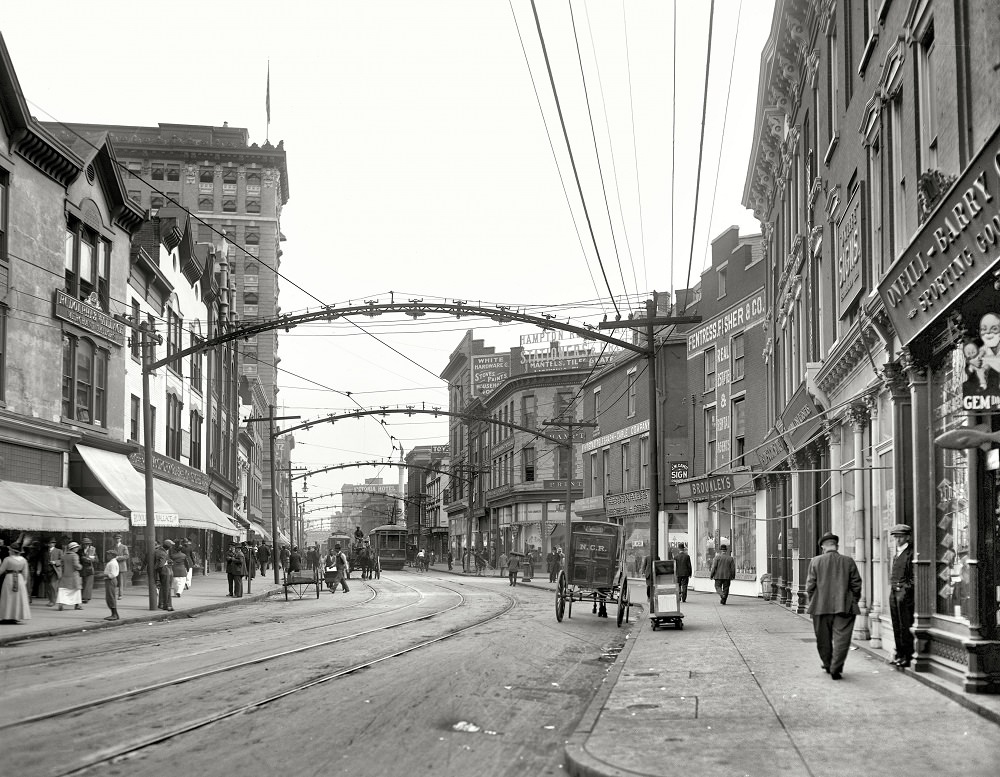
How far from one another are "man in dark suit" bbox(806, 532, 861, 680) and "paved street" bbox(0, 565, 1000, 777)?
0.31 meters

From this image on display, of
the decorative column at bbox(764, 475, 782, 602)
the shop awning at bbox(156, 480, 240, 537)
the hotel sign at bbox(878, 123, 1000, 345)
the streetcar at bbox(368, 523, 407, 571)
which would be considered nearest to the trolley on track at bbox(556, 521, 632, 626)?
the decorative column at bbox(764, 475, 782, 602)

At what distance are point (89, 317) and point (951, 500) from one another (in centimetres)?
2458

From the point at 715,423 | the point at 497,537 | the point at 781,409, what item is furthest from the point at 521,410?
the point at 781,409

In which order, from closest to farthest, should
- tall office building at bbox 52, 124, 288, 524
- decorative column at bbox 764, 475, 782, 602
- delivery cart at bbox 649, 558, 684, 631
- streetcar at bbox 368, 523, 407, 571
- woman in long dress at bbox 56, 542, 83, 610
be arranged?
delivery cart at bbox 649, 558, 684, 631 → woman in long dress at bbox 56, 542, 83, 610 → decorative column at bbox 764, 475, 782, 602 → streetcar at bbox 368, 523, 407, 571 → tall office building at bbox 52, 124, 288, 524

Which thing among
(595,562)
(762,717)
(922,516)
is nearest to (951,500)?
(922,516)

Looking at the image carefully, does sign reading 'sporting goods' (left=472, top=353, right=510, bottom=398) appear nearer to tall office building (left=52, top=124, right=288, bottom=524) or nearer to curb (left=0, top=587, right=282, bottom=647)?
tall office building (left=52, top=124, right=288, bottom=524)

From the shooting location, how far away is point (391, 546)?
78062 millimetres

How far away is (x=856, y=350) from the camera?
1678 cm

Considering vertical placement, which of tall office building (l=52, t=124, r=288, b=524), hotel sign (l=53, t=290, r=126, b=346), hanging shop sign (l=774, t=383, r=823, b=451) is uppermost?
tall office building (l=52, t=124, r=288, b=524)

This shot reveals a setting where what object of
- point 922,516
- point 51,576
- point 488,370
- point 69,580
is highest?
point 488,370

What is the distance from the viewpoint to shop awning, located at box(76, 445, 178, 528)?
99.3ft

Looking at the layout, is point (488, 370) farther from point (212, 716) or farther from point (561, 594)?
point (212, 716)

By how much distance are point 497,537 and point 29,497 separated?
176 feet

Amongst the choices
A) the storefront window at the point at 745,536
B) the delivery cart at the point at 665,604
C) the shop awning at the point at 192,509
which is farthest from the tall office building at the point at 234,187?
the delivery cart at the point at 665,604
